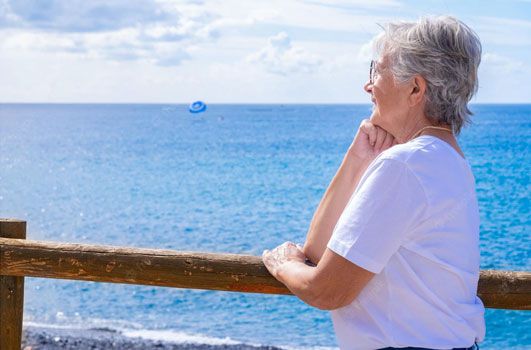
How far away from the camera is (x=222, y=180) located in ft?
153

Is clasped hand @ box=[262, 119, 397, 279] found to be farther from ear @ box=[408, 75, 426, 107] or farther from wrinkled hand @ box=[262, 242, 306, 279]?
wrinkled hand @ box=[262, 242, 306, 279]

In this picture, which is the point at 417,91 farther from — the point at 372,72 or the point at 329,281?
the point at 329,281

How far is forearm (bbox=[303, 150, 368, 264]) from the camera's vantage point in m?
2.34

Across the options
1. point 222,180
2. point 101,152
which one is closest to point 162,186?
point 222,180

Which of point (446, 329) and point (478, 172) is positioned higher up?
point (446, 329)

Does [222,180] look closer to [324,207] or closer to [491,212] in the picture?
[491,212]

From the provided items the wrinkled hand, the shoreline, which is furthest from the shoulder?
the shoreline

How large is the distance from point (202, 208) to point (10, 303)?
104 ft

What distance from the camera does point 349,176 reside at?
2355mm

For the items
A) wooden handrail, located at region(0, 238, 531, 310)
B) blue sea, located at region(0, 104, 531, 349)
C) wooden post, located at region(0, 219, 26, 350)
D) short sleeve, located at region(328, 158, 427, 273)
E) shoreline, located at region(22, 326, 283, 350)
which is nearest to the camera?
short sleeve, located at region(328, 158, 427, 273)

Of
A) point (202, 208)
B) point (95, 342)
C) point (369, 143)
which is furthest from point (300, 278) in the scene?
point (202, 208)

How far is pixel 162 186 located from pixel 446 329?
142ft

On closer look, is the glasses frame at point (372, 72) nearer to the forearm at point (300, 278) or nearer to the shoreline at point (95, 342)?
the forearm at point (300, 278)

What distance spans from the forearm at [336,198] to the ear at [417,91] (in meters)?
0.26
